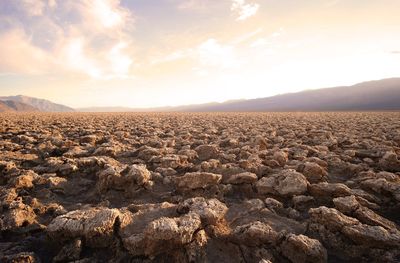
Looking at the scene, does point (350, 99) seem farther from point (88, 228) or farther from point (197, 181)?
point (88, 228)

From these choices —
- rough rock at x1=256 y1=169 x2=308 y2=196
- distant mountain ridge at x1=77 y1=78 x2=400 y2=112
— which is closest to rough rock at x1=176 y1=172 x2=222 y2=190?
rough rock at x1=256 y1=169 x2=308 y2=196

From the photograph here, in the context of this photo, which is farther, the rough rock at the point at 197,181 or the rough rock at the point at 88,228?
the rough rock at the point at 197,181

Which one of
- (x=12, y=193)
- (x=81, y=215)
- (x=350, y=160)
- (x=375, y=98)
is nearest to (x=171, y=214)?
(x=81, y=215)

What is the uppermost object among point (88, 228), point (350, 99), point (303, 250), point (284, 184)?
point (88, 228)

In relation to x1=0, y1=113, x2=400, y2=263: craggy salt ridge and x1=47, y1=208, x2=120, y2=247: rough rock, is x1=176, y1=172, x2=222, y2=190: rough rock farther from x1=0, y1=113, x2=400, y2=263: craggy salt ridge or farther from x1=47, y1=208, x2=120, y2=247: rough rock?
x1=47, y1=208, x2=120, y2=247: rough rock

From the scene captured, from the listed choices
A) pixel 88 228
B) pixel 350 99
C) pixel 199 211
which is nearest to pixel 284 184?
pixel 199 211

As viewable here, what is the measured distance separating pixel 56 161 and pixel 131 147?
2.03m

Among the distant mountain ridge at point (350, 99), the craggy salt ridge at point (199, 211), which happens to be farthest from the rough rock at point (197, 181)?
the distant mountain ridge at point (350, 99)

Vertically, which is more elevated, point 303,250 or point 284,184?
point 284,184

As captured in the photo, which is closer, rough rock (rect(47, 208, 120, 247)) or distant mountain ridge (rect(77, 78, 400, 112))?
rough rock (rect(47, 208, 120, 247))

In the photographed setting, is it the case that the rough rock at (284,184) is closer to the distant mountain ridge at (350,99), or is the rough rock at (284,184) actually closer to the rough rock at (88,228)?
the rough rock at (88,228)

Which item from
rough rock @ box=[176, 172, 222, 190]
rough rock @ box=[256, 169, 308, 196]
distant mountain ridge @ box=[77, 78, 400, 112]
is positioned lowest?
distant mountain ridge @ box=[77, 78, 400, 112]

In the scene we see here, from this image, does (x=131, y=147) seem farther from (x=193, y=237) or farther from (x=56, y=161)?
(x=193, y=237)

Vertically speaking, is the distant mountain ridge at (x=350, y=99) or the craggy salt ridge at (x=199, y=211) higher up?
the craggy salt ridge at (x=199, y=211)
